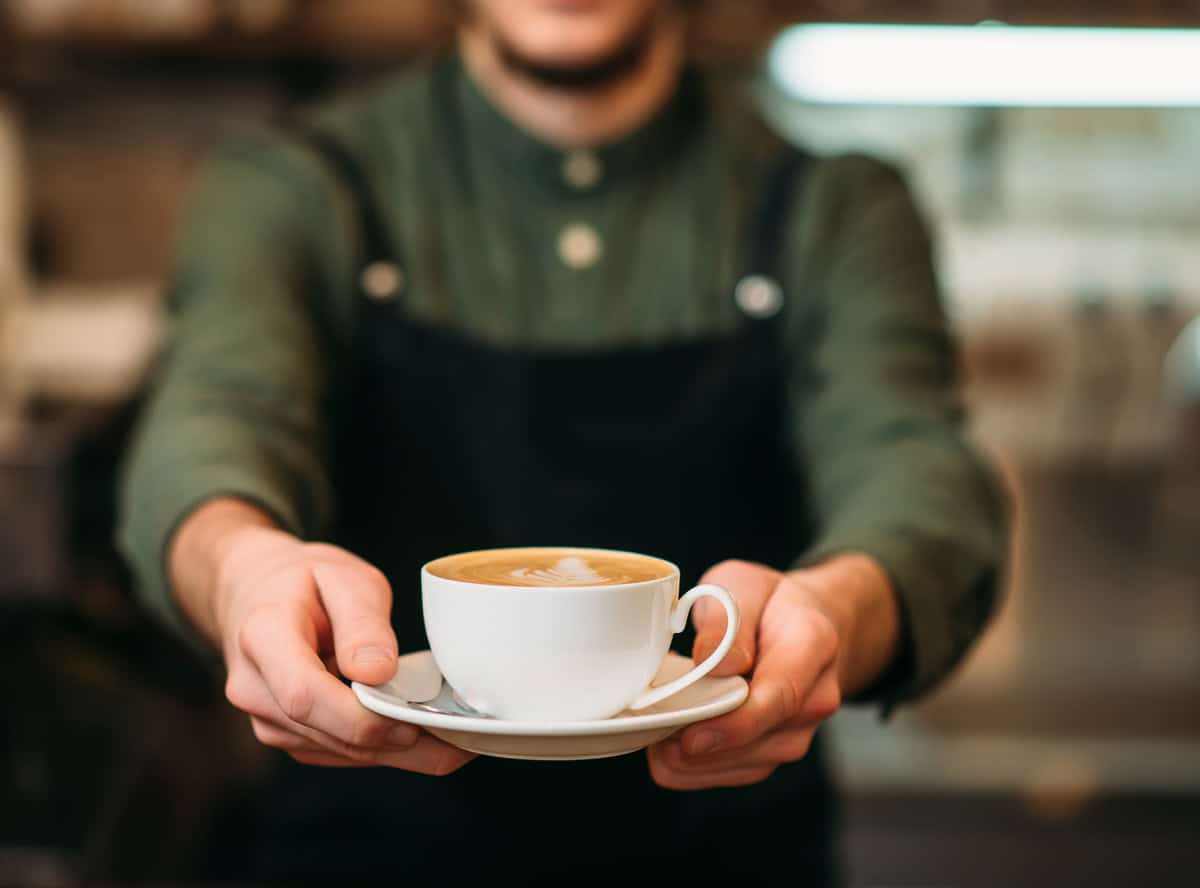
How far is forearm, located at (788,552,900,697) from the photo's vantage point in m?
0.54

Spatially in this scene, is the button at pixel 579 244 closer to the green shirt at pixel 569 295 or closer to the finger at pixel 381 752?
the green shirt at pixel 569 295

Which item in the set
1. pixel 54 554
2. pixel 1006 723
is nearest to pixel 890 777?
pixel 1006 723

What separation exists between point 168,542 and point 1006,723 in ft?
6.09

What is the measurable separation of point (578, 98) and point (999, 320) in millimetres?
1439

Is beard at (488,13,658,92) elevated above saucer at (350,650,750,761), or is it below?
above

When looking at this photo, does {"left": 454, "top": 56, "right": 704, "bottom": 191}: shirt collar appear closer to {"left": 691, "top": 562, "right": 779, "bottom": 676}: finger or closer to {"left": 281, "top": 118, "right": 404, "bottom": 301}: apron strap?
{"left": 281, "top": 118, "right": 404, "bottom": 301}: apron strap

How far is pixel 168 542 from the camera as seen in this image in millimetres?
633

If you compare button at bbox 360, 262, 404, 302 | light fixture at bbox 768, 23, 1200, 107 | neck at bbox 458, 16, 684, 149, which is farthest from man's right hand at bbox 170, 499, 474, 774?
light fixture at bbox 768, 23, 1200, 107

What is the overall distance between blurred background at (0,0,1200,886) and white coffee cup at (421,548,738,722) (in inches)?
65.8

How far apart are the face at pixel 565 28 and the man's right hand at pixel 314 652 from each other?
0.43 metres

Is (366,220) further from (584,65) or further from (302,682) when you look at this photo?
(302,682)

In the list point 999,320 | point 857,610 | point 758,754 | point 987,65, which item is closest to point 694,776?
point 758,754

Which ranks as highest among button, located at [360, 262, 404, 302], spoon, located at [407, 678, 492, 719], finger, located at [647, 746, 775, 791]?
button, located at [360, 262, 404, 302]

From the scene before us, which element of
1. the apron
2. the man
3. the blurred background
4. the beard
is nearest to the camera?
the man
